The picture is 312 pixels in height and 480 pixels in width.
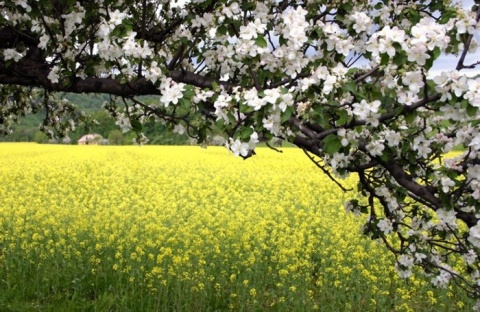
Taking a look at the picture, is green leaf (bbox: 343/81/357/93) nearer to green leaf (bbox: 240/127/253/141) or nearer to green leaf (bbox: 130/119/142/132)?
green leaf (bbox: 240/127/253/141)

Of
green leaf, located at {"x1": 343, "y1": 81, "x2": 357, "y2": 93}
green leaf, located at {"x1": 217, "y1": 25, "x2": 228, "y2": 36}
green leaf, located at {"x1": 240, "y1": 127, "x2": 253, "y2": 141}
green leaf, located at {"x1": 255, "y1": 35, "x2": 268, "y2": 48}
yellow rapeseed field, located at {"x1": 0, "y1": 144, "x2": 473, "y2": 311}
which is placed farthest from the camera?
yellow rapeseed field, located at {"x1": 0, "y1": 144, "x2": 473, "y2": 311}

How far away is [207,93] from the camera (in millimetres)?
4016

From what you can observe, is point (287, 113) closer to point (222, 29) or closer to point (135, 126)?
point (222, 29)

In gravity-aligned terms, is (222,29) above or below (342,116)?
above

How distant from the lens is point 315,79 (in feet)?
11.7

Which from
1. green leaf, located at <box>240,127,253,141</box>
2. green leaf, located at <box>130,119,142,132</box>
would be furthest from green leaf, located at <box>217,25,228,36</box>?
green leaf, located at <box>130,119,142,132</box>

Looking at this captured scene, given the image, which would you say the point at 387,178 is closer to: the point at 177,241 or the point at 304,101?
the point at 304,101

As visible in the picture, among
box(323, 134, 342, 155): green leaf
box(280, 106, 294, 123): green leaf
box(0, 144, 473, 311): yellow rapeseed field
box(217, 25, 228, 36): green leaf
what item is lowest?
box(0, 144, 473, 311): yellow rapeseed field

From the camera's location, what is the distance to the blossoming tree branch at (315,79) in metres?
3.40

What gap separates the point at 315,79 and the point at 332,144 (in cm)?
48

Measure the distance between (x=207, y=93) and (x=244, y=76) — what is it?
2.19 feet

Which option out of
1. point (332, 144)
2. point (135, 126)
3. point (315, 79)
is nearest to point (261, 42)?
point (315, 79)

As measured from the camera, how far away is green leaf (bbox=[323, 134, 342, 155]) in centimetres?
368

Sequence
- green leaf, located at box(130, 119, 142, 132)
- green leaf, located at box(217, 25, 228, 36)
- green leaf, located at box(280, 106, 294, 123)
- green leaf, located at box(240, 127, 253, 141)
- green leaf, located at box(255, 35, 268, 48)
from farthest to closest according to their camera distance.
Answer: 1. green leaf, located at box(130, 119, 142, 132)
2. green leaf, located at box(217, 25, 228, 36)
3. green leaf, located at box(255, 35, 268, 48)
4. green leaf, located at box(240, 127, 253, 141)
5. green leaf, located at box(280, 106, 294, 123)
